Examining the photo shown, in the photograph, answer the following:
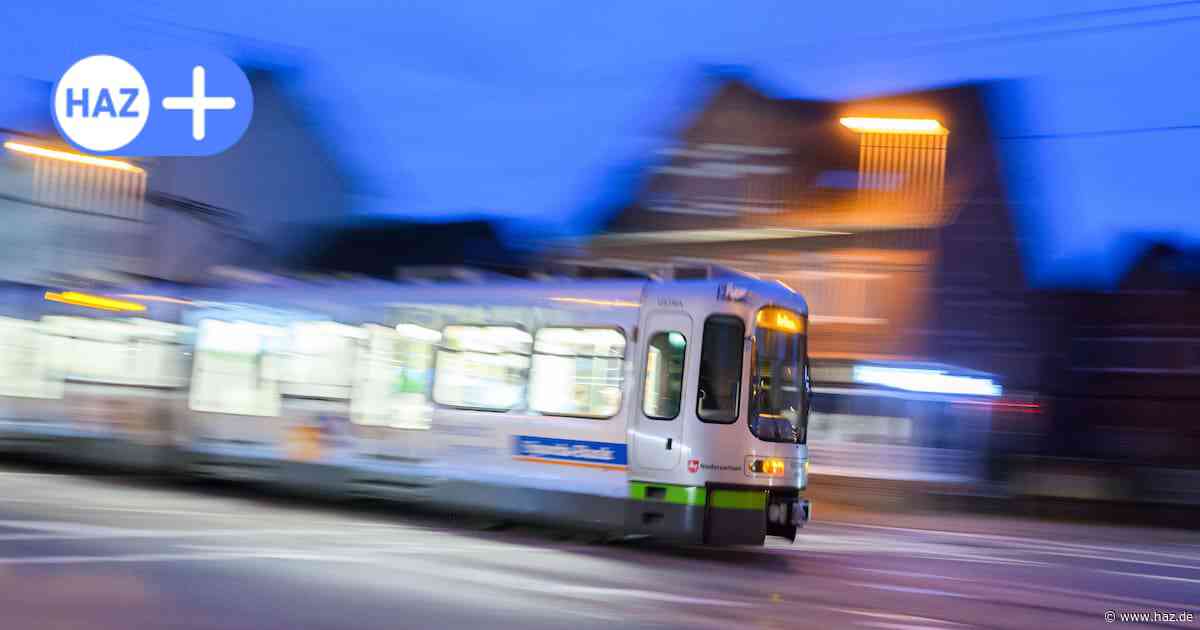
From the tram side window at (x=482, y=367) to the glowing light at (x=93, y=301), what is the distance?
20.5 feet

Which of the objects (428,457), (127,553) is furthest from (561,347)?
(127,553)

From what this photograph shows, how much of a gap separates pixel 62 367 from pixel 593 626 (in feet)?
44.3

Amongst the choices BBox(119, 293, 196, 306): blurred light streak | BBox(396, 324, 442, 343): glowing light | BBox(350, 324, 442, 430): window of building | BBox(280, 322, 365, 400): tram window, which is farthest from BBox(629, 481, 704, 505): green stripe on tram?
BBox(119, 293, 196, 306): blurred light streak

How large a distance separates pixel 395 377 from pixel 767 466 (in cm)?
469

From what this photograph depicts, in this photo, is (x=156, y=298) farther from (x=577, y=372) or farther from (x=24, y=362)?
(x=577, y=372)

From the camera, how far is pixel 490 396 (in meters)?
13.4

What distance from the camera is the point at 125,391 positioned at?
17.6m

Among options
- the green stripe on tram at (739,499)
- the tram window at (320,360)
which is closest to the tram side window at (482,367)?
the tram window at (320,360)

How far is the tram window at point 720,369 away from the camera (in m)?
12.1

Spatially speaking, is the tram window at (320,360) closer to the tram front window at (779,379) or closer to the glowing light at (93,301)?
the glowing light at (93,301)

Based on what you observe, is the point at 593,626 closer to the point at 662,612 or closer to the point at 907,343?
the point at 662,612

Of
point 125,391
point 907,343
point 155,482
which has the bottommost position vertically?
point 155,482

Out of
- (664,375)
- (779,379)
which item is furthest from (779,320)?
(664,375)

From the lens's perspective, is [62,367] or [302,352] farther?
[62,367]
